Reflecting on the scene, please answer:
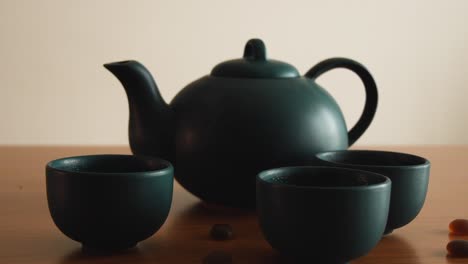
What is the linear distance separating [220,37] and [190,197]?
163cm

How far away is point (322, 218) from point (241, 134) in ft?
0.78

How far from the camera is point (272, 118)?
2.49 feet

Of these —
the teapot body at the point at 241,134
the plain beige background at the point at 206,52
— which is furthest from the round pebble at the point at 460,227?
the plain beige background at the point at 206,52

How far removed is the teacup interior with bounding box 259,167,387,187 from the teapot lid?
0.66ft

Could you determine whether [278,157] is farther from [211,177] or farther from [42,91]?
[42,91]

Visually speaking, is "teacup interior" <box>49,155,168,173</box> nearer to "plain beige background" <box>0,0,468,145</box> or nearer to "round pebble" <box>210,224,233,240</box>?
"round pebble" <box>210,224,233,240</box>

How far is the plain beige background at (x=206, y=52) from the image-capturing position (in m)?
2.35

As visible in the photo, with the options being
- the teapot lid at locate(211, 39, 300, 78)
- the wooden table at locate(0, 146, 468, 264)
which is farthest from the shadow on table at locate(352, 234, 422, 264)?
the teapot lid at locate(211, 39, 300, 78)

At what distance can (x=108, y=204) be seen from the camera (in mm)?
574

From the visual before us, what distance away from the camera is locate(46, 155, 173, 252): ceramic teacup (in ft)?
1.87

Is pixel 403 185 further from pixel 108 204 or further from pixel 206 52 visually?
pixel 206 52

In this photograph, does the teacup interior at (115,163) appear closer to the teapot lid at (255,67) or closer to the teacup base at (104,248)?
the teacup base at (104,248)

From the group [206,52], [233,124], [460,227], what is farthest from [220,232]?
[206,52]

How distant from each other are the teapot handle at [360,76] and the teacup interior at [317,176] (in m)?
0.26
